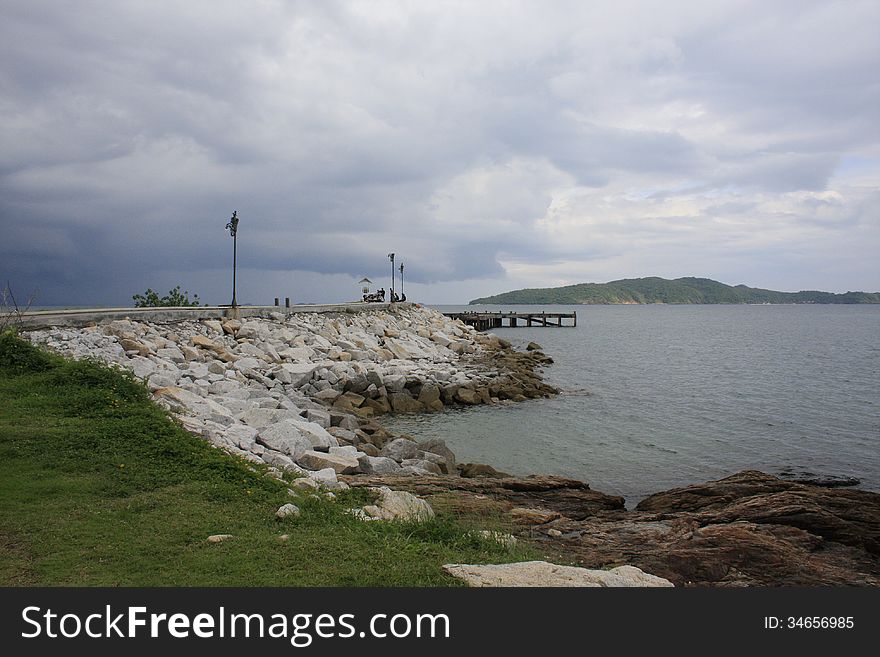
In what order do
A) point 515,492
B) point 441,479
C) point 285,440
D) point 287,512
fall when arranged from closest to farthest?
point 287,512 < point 515,492 < point 441,479 < point 285,440

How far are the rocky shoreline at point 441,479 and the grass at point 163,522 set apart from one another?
746mm

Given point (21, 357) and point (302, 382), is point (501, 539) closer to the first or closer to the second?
point (21, 357)

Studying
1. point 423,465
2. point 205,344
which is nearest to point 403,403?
point 205,344

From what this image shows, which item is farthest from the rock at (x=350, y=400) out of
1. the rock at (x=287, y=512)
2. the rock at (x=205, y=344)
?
the rock at (x=287, y=512)

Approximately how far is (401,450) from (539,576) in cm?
852

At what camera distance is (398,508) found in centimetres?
798

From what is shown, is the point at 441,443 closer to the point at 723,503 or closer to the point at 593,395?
the point at 723,503

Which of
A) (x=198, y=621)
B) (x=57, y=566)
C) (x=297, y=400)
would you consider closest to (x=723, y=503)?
(x=198, y=621)

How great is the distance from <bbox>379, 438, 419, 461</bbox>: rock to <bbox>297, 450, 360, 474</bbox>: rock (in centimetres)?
216

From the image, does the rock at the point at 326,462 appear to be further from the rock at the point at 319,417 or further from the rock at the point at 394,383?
the rock at the point at 394,383

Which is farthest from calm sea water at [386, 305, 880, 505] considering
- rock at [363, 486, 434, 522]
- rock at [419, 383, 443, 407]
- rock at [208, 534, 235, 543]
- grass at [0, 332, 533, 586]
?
rock at [208, 534, 235, 543]

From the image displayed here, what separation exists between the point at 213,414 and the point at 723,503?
32.7ft

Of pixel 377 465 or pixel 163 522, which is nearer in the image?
pixel 163 522

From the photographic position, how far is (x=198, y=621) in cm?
440
